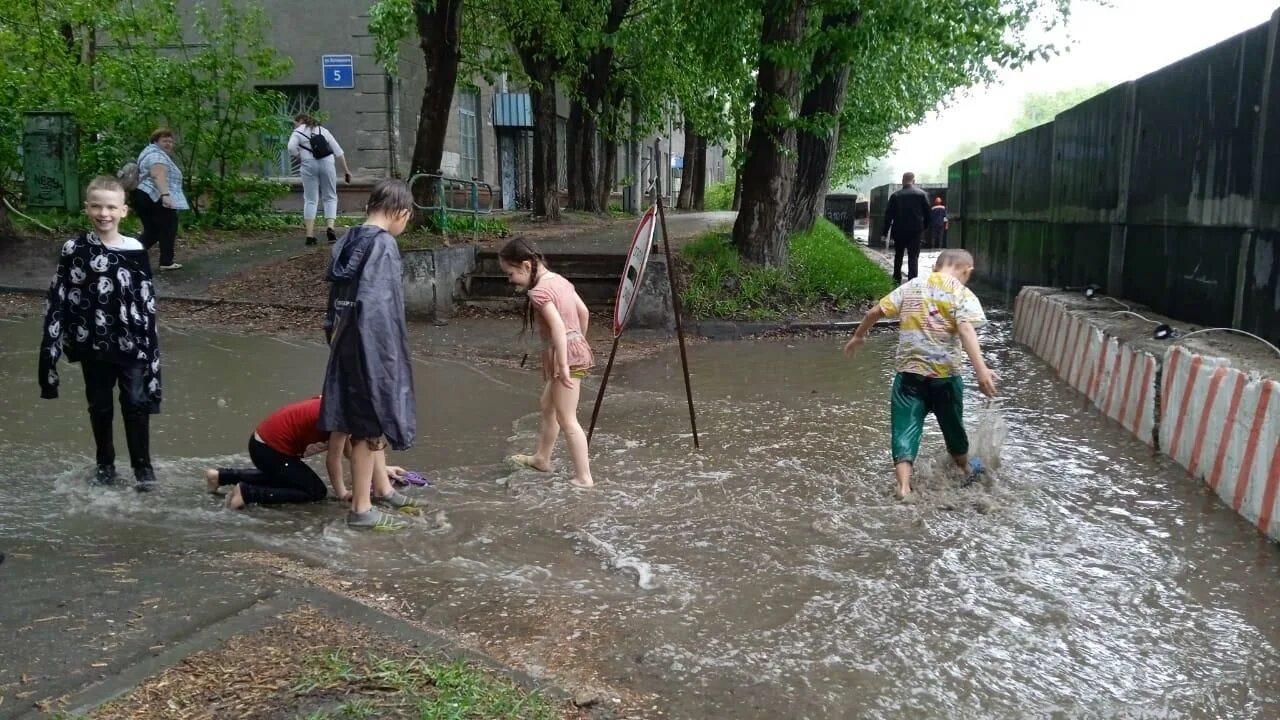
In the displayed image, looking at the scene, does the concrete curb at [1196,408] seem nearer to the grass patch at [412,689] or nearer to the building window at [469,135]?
the grass patch at [412,689]

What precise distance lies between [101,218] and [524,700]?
359 centimetres

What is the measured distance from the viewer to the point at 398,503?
5.43 m

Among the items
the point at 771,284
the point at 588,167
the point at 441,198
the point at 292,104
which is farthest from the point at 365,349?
the point at 588,167

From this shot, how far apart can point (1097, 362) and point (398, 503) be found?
6.12m

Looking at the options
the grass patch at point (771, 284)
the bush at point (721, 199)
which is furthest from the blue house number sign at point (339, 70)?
the bush at point (721, 199)

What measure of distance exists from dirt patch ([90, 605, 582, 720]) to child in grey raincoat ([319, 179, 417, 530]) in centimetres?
150

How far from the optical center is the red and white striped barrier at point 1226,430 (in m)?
5.27

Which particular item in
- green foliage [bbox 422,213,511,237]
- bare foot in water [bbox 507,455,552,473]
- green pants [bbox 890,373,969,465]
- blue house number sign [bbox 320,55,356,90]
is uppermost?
blue house number sign [bbox 320,55,356,90]

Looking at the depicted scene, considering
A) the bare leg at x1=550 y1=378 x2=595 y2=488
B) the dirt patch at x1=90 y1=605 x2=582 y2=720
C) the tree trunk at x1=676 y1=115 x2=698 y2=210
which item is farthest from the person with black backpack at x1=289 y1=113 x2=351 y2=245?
the tree trunk at x1=676 y1=115 x2=698 y2=210

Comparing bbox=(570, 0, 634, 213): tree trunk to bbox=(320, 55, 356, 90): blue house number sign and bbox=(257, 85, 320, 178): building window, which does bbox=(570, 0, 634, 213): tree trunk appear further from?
bbox=(257, 85, 320, 178): building window

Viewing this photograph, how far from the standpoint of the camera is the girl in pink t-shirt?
19.0 feet

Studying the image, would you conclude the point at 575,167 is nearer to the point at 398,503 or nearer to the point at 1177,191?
the point at 1177,191

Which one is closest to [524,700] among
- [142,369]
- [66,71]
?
→ [142,369]

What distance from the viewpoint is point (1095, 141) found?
12.7 meters
